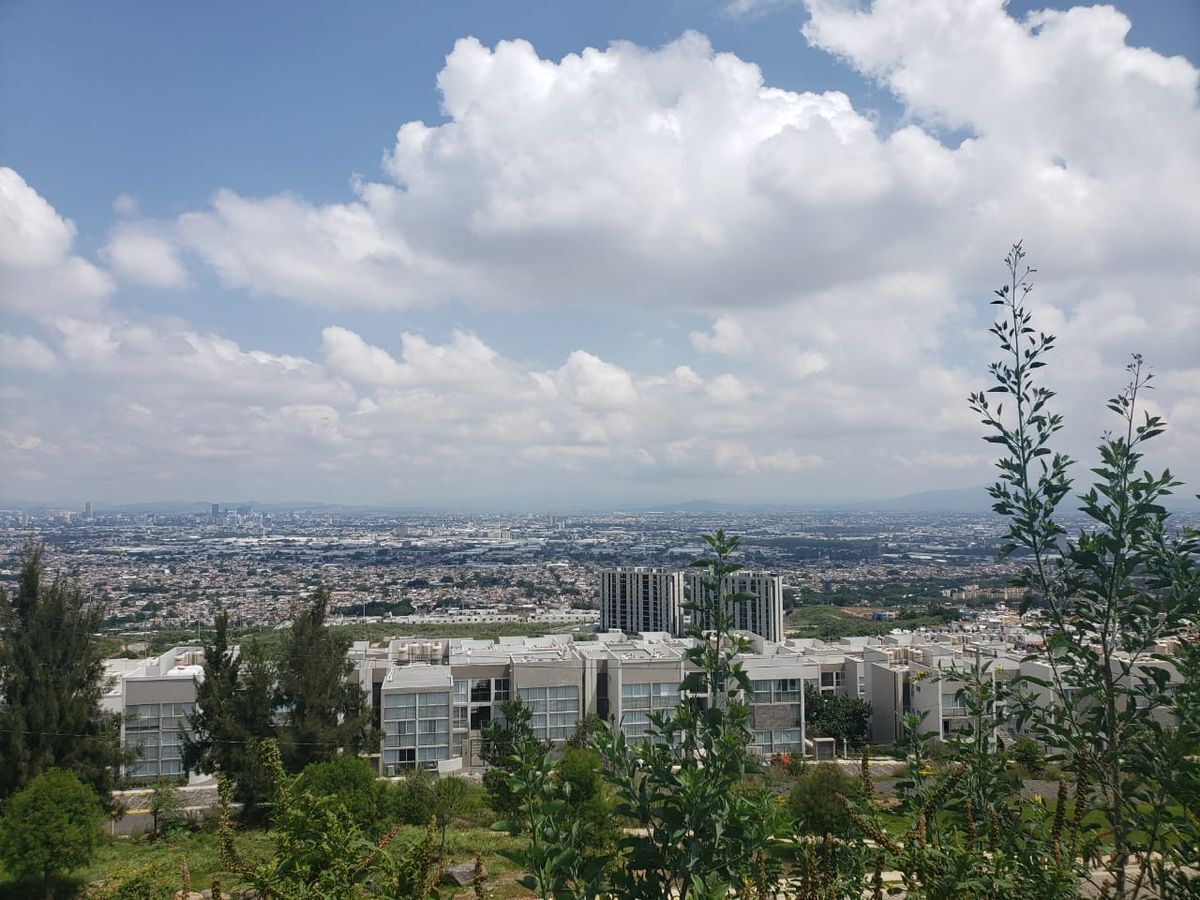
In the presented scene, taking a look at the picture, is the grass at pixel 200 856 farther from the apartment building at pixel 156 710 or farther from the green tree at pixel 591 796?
the apartment building at pixel 156 710

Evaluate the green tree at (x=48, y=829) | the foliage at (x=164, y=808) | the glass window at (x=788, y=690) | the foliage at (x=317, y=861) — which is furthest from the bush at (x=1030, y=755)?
the glass window at (x=788, y=690)

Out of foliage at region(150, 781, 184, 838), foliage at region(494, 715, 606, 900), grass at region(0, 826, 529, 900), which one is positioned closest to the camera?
foliage at region(494, 715, 606, 900)

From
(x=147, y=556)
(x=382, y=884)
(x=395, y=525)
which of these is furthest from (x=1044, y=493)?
(x=395, y=525)

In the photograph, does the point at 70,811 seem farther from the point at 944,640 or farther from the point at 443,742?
the point at 944,640

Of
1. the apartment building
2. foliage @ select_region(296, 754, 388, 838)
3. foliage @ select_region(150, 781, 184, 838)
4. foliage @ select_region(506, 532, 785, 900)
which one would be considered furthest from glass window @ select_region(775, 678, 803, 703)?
foliage @ select_region(506, 532, 785, 900)

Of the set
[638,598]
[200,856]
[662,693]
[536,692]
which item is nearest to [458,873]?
[200,856]

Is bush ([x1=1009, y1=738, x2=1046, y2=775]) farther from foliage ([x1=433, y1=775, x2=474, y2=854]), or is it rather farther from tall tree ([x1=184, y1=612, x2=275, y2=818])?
tall tree ([x1=184, y1=612, x2=275, y2=818])
